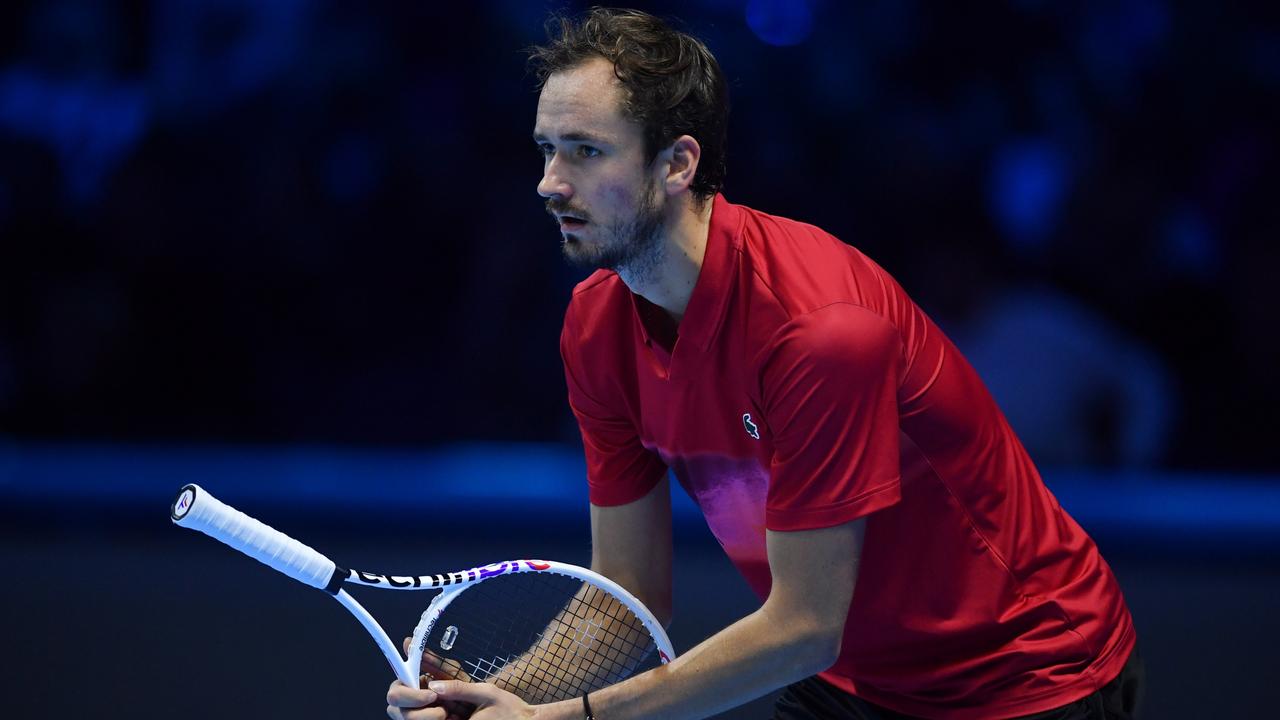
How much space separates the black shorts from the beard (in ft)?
2.46

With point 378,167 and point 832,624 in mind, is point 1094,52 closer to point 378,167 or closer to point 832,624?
point 378,167

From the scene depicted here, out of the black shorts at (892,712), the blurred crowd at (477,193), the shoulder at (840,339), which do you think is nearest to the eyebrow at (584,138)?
the shoulder at (840,339)

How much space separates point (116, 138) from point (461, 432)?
1.86 metres

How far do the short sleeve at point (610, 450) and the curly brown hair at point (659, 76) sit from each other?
0.35m

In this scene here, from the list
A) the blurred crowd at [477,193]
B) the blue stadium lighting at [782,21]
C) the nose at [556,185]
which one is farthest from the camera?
the blue stadium lighting at [782,21]

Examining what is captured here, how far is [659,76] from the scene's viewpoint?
2.03 m

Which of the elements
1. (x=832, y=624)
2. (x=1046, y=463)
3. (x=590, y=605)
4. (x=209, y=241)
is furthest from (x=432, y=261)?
(x=832, y=624)

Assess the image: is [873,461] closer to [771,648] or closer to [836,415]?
[836,415]

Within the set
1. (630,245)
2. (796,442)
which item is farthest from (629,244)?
(796,442)

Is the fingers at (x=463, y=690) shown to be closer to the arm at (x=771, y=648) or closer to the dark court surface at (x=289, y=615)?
the arm at (x=771, y=648)

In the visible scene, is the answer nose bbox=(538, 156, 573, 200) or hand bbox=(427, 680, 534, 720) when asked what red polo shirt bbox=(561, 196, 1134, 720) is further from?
hand bbox=(427, 680, 534, 720)

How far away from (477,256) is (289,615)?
182 centimetres

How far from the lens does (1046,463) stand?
200 inches

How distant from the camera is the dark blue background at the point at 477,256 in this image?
16.4ft
